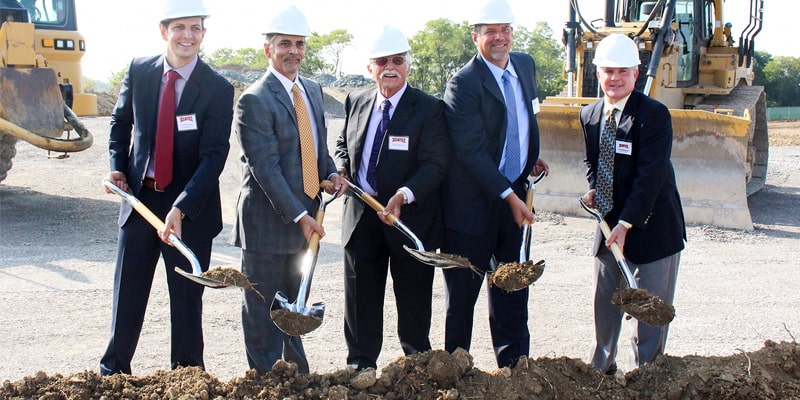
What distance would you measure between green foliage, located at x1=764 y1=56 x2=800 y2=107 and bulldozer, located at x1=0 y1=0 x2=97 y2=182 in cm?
4618

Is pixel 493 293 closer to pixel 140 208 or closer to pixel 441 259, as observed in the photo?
pixel 441 259

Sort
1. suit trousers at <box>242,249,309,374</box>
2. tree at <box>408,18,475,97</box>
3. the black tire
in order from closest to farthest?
1. suit trousers at <box>242,249,309,374</box>
2. the black tire
3. tree at <box>408,18,475,97</box>

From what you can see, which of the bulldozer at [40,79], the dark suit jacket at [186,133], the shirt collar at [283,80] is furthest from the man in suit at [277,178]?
the bulldozer at [40,79]

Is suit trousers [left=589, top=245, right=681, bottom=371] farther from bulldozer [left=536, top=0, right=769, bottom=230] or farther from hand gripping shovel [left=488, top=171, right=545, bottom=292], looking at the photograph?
bulldozer [left=536, top=0, right=769, bottom=230]

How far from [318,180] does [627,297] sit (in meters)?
1.57

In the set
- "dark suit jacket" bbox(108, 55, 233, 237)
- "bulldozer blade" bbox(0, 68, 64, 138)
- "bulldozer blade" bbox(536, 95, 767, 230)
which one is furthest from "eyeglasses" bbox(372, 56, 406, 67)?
"bulldozer blade" bbox(0, 68, 64, 138)

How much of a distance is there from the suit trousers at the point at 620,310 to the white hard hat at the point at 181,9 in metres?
2.32

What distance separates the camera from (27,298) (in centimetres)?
621

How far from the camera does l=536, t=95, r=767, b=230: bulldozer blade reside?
29.3 ft

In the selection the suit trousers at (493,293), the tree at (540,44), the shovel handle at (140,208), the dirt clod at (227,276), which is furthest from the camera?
the tree at (540,44)

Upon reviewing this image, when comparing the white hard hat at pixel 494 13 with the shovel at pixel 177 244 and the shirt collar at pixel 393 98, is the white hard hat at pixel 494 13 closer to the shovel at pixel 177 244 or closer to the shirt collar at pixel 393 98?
the shirt collar at pixel 393 98

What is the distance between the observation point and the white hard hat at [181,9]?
12.6 feet

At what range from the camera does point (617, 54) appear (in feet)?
13.6

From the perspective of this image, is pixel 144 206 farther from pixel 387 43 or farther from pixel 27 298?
pixel 27 298
